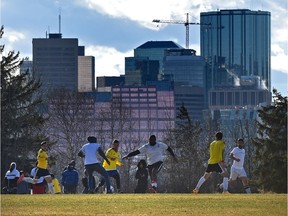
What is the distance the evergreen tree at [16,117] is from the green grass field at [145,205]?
40.7 meters

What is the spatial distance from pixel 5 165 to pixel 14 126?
7709mm

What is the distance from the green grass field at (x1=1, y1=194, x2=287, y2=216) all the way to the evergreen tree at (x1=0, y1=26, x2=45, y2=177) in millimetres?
40728

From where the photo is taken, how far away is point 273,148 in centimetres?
7075

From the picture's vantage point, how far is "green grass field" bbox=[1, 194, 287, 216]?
88.9 ft

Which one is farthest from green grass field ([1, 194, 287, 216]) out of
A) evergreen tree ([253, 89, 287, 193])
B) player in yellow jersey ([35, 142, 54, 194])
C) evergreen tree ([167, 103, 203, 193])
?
evergreen tree ([167, 103, 203, 193])

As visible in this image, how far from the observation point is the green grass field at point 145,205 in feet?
88.9

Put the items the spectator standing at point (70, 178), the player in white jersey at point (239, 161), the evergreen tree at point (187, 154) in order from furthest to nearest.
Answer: the evergreen tree at point (187, 154) → the spectator standing at point (70, 178) → the player in white jersey at point (239, 161)

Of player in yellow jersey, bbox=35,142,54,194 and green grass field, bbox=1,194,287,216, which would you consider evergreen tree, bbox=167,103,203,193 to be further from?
green grass field, bbox=1,194,287,216

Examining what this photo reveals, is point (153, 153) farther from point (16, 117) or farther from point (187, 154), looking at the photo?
point (187, 154)

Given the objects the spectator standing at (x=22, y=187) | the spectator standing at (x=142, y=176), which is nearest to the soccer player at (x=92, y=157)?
the spectator standing at (x=142, y=176)

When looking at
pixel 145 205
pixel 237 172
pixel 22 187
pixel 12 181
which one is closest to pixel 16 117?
pixel 22 187

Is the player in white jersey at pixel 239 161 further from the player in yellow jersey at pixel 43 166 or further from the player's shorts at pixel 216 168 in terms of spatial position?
the player in yellow jersey at pixel 43 166

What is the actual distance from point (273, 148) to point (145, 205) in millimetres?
42145

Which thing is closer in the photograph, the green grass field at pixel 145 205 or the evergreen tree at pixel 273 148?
the green grass field at pixel 145 205
